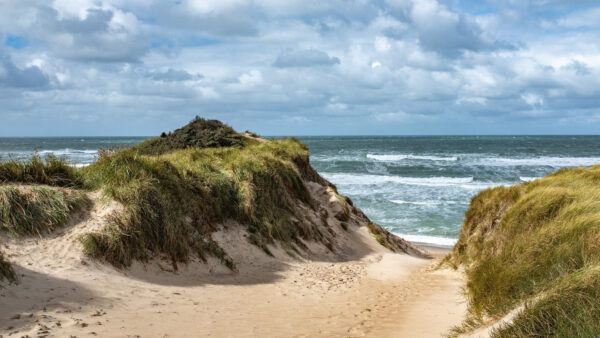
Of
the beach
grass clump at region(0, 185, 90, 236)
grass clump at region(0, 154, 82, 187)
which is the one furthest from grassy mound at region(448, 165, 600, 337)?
grass clump at region(0, 154, 82, 187)

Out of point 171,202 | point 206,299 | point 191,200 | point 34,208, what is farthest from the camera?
point 191,200

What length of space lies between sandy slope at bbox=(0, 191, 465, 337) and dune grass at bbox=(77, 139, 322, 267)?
42 centimetres

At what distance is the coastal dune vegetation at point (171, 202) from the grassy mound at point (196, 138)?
302cm

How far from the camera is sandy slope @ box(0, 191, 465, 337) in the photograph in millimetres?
6594

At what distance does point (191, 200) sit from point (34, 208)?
3.82m

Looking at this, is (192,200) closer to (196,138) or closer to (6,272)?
(6,272)

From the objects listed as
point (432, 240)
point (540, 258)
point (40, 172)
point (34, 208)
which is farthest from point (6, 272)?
point (432, 240)

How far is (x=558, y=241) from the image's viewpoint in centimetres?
740

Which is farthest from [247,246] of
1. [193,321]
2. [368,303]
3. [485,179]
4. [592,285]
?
[485,179]

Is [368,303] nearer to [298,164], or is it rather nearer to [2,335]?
[2,335]

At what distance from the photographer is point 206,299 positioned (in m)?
8.52

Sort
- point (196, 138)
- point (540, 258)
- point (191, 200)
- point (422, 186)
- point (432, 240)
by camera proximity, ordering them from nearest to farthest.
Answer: point (540, 258)
point (191, 200)
point (196, 138)
point (432, 240)
point (422, 186)

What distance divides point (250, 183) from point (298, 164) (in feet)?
18.2

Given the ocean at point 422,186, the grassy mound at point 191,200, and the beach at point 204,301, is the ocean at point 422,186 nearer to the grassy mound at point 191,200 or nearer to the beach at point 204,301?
the grassy mound at point 191,200
